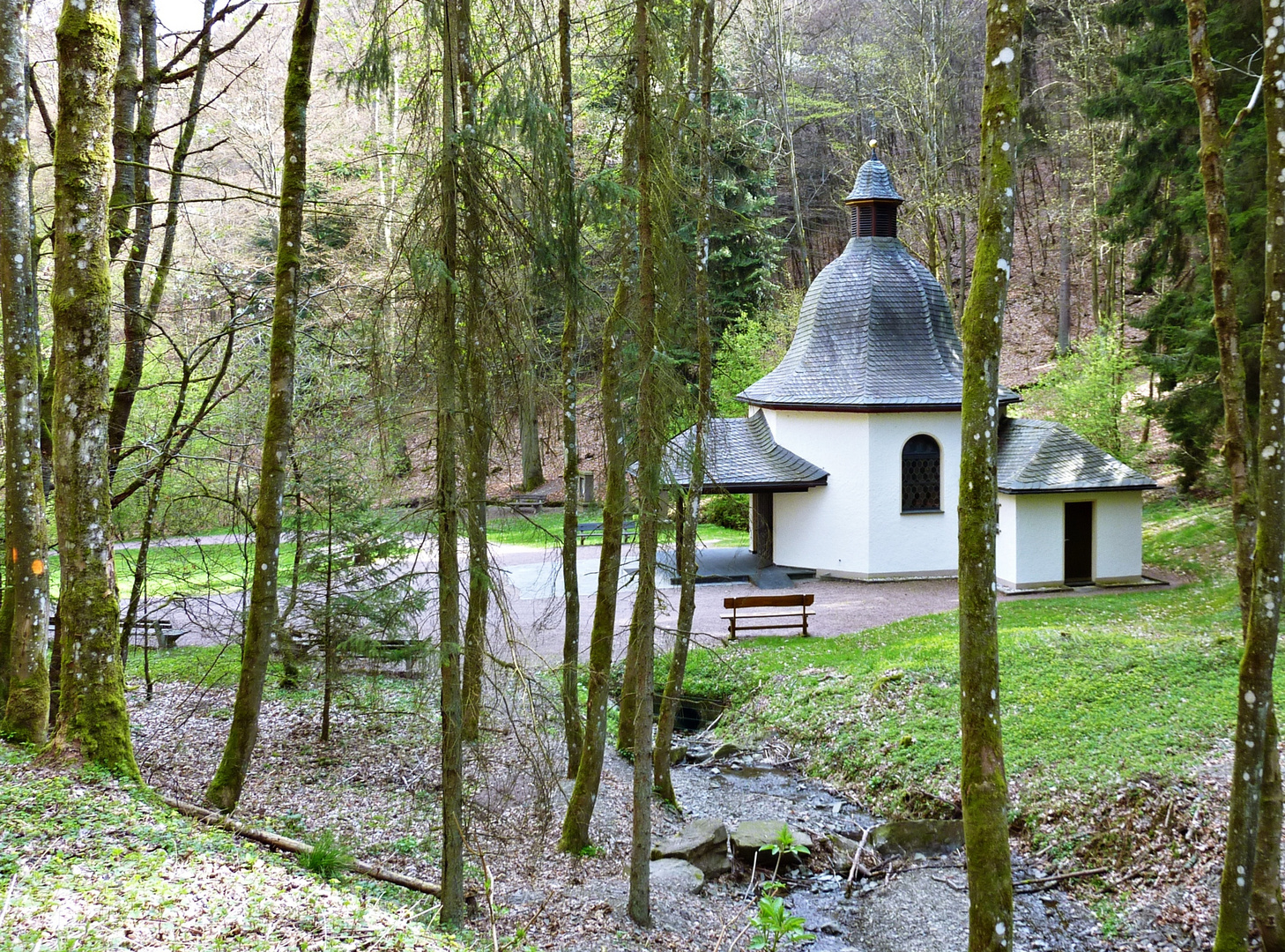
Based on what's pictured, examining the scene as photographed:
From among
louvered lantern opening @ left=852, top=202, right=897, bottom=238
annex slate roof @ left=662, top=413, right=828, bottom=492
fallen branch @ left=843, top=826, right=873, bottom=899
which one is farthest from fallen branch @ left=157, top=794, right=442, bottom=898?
louvered lantern opening @ left=852, top=202, right=897, bottom=238

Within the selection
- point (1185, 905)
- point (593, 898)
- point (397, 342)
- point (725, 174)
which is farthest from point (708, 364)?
point (1185, 905)

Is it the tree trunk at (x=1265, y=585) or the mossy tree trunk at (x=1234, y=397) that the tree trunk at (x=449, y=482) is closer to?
the tree trunk at (x=1265, y=585)

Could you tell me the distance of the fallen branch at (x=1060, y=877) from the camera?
871cm

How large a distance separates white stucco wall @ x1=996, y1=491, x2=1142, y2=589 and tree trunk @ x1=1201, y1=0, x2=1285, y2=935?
1416 cm

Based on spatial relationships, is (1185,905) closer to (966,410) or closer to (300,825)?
(966,410)

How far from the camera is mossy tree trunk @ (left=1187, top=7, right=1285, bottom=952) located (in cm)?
636

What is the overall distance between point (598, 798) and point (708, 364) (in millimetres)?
5041

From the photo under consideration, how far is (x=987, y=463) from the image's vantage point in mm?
5543

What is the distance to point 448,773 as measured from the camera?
6336 millimetres

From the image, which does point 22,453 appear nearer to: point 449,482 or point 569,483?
point 449,482

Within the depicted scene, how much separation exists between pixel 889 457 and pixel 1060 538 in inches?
159

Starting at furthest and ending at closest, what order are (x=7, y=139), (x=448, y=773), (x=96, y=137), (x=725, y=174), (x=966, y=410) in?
(x=725, y=174) < (x=7, y=139) < (x=96, y=137) < (x=448, y=773) < (x=966, y=410)

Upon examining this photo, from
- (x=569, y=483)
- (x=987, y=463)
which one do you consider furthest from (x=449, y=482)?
(x=569, y=483)

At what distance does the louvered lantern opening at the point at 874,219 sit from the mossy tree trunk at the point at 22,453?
19.8 meters
